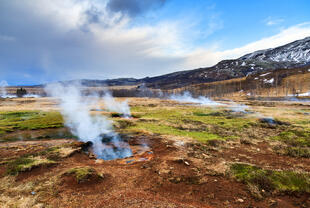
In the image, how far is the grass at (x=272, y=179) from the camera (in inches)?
416

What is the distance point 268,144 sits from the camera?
2070 centimetres

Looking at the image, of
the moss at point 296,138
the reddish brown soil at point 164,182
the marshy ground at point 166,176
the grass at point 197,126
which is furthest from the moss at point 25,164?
the moss at point 296,138

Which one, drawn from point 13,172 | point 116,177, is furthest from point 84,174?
point 13,172

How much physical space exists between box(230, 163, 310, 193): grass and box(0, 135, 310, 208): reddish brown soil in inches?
22.4

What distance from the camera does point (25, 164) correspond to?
47.2 feet

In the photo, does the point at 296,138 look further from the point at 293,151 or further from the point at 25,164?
the point at 25,164

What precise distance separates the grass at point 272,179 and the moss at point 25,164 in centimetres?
1672

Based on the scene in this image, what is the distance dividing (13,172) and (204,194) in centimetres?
1514

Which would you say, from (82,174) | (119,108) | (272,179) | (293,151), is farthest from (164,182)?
(119,108)

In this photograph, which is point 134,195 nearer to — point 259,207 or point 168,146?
point 259,207

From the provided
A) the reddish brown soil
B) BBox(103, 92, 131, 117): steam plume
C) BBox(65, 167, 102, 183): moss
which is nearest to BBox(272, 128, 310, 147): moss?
the reddish brown soil

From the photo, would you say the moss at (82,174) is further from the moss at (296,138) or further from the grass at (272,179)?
the moss at (296,138)

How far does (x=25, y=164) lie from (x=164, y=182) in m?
12.6

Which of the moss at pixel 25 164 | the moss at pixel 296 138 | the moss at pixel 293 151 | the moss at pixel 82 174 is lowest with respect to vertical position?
the moss at pixel 296 138
